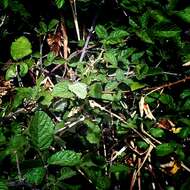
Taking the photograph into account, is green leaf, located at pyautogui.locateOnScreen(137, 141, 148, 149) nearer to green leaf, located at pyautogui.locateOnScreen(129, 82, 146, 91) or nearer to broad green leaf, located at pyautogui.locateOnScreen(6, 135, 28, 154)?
green leaf, located at pyautogui.locateOnScreen(129, 82, 146, 91)

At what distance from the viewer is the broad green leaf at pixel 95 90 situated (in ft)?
4.73

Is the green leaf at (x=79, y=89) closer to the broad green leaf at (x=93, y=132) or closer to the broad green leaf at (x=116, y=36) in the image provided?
the broad green leaf at (x=93, y=132)

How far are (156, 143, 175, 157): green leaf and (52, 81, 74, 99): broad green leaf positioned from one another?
44 centimetres

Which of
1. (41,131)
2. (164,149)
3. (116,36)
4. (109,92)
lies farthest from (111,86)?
(41,131)

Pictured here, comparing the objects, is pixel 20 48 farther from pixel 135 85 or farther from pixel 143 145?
pixel 143 145

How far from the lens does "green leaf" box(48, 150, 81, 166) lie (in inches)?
45.6

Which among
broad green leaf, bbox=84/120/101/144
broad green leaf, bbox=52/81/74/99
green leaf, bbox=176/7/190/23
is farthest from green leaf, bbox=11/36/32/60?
green leaf, bbox=176/7/190/23

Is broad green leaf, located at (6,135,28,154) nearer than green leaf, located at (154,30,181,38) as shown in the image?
Yes

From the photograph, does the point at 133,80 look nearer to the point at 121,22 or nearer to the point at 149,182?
the point at 121,22

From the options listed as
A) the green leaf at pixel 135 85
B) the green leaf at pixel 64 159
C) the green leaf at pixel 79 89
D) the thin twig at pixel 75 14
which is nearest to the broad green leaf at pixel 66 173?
the green leaf at pixel 64 159

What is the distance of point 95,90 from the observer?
1.46 meters

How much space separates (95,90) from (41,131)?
1.32 ft

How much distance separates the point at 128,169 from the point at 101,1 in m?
0.84

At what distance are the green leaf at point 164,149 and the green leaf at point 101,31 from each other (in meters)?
0.59
